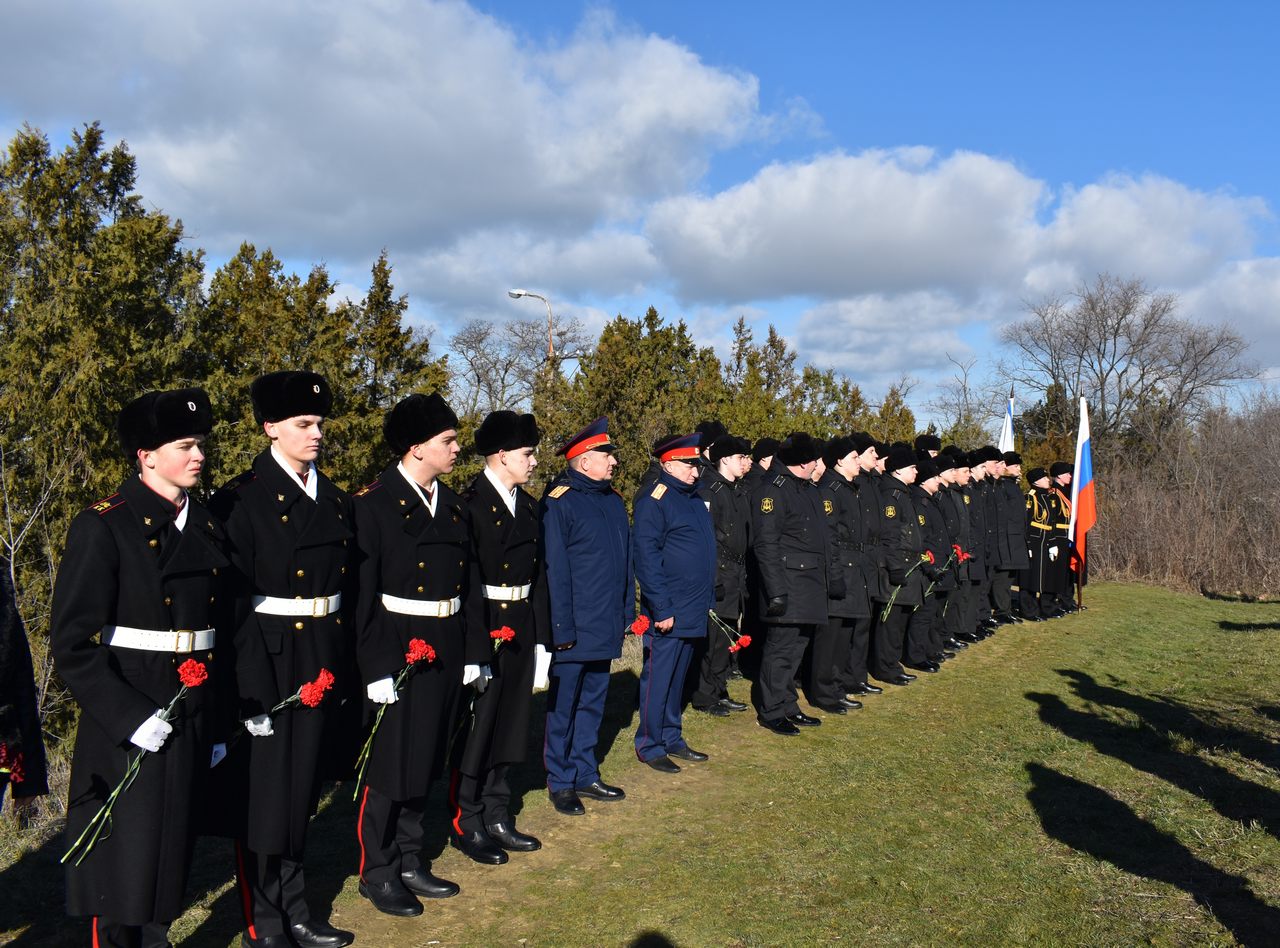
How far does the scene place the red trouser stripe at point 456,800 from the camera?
521 cm

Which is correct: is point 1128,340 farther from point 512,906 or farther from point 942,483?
point 512,906

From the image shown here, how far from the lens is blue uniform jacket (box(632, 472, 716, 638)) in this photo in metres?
6.72

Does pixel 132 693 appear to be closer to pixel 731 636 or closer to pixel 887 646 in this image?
pixel 731 636

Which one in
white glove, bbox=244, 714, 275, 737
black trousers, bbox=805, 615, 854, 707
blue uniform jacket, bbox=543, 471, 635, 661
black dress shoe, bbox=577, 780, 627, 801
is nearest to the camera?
white glove, bbox=244, 714, 275, 737

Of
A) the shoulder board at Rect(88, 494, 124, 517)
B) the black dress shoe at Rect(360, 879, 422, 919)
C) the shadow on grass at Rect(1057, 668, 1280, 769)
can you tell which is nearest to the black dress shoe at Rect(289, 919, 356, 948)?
the black dress shoe at Rect(360, 879, 422, 919)

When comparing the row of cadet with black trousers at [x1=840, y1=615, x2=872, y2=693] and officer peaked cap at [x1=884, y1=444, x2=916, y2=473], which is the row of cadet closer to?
black trousers at [x1=840, y1=615, x2=872, y2=693]

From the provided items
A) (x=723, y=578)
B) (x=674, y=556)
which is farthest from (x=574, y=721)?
(x=723, y=578)

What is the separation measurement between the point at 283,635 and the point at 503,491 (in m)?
1.68

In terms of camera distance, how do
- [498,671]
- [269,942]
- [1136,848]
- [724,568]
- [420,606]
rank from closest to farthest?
[269,942] < [420,606] < [498,671] < [1136,848] < [724,568]

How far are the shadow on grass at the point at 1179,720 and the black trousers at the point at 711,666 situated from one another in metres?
3.44

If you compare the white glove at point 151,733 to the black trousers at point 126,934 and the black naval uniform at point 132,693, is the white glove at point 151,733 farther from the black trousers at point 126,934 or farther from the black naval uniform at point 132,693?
the black trousers at point 126,934

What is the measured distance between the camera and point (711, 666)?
855cm

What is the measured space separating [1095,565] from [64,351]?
18.8 m

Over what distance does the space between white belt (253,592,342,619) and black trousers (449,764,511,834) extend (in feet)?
4.92
